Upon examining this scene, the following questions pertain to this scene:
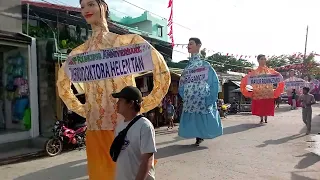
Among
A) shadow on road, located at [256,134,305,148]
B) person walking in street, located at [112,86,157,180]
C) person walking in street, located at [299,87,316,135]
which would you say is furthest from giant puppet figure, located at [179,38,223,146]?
person walking in street, located at [112,86,157,180]

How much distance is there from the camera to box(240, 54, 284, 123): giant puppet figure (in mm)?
12086

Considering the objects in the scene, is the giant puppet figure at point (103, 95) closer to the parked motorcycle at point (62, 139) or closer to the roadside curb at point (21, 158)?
the roadside curb at point (21, 158)

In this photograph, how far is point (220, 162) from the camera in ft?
20.5

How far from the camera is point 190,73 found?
25.9 ft

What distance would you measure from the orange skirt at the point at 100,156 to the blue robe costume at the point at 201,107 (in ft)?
13.9

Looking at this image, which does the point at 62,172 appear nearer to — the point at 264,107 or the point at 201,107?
the point at 201,107

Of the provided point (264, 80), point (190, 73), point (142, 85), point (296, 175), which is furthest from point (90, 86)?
point (264, 80)

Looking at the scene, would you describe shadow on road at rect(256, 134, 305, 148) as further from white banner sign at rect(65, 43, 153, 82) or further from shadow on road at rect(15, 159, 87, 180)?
white banner sign at rect(65, 43, 153, 82)

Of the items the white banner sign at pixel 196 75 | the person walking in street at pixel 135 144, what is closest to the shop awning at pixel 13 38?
the white banner sign at pixel 196 75

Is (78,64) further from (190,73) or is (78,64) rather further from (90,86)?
(190,73)

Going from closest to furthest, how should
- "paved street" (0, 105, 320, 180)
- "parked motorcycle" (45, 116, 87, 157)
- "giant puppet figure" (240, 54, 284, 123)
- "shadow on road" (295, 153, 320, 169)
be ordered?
"paved street" (0, 105, 320, 180) → "shadow on road" (295, 153, 320, 169) → "parked motorcycle" (45, 116, 87, 157) → "giant puppet figure" (240, 54, 284, 123)

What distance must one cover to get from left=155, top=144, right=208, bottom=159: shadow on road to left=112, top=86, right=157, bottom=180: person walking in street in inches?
173

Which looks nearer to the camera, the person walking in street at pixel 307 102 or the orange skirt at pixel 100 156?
the orange skirt at pixel 100 156

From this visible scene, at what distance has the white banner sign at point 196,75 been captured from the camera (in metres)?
7.71
